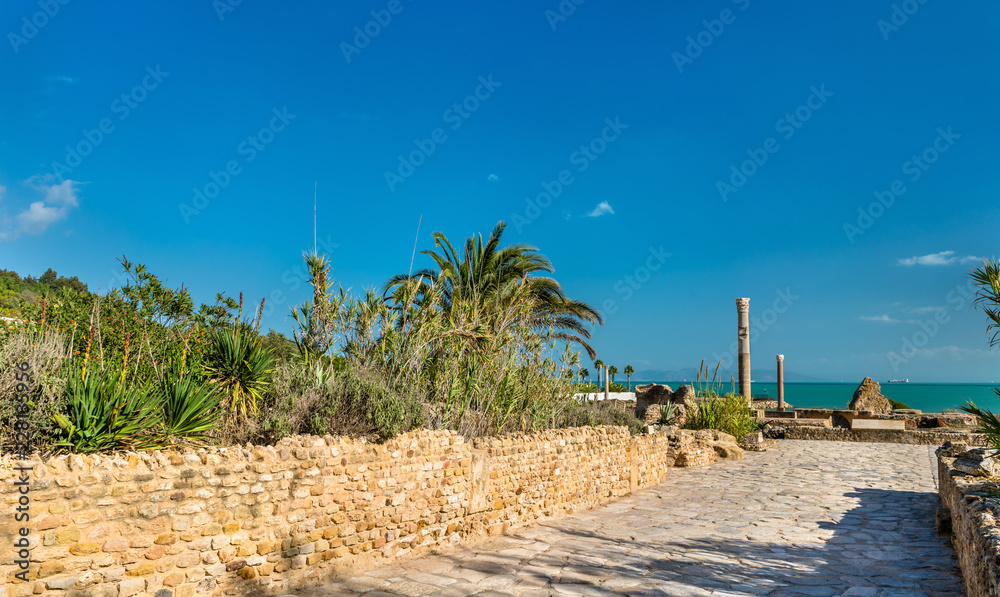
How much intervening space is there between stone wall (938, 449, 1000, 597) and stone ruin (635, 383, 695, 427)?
960 cm

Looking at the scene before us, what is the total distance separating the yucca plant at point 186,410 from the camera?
544cm

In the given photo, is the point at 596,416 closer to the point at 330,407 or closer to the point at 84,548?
the point at 330,407

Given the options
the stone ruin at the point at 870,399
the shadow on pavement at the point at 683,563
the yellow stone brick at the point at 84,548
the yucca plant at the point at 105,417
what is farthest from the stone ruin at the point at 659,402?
the yellow stone brick at the point at 84,548

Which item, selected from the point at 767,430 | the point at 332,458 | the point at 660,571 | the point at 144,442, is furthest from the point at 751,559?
the point at 767,430

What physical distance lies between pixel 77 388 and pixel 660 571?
5.86 meters

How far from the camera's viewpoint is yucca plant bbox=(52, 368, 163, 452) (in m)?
4.75

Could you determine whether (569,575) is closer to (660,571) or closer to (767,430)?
(660,571)

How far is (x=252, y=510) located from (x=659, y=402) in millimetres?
25969

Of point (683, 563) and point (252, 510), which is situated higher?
point (252, 510)

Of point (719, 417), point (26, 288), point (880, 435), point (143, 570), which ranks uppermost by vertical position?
point (26, 288)

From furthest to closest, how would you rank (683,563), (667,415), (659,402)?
(659,402), (667,415), (683,563)

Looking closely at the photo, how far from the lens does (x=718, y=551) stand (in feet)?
24.0

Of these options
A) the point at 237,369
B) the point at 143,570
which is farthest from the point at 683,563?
the point at 237,369

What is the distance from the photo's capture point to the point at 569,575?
6289mm
